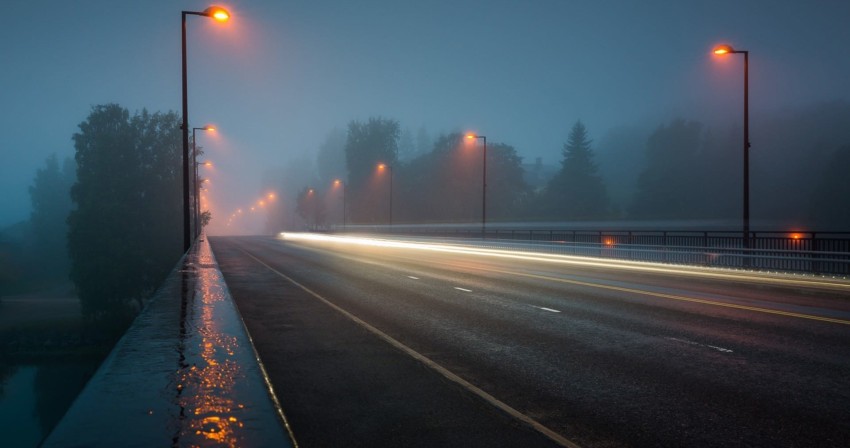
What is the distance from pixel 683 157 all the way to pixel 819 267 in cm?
8297

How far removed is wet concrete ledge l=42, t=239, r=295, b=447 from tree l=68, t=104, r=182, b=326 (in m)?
66.6

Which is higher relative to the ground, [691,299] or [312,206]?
[312,206]

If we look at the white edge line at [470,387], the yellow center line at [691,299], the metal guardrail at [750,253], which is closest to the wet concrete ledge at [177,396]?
the white edge line at [470,387]

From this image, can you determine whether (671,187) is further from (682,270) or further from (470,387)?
(470,387)

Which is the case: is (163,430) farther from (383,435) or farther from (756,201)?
(756,201)

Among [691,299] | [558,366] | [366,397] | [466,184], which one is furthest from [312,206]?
[366,397]

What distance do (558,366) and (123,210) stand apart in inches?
2875

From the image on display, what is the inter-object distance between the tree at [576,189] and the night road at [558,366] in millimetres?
83195

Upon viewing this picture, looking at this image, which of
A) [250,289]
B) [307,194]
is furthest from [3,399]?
[307,194]

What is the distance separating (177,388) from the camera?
4465mm

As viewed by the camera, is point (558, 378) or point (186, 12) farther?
point (186, 12)

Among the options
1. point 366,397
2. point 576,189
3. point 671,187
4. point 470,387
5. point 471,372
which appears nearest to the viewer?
point 366,397

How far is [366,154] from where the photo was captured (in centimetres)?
13212

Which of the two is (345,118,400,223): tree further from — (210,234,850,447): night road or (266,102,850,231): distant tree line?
(210,234,850,447): night road
